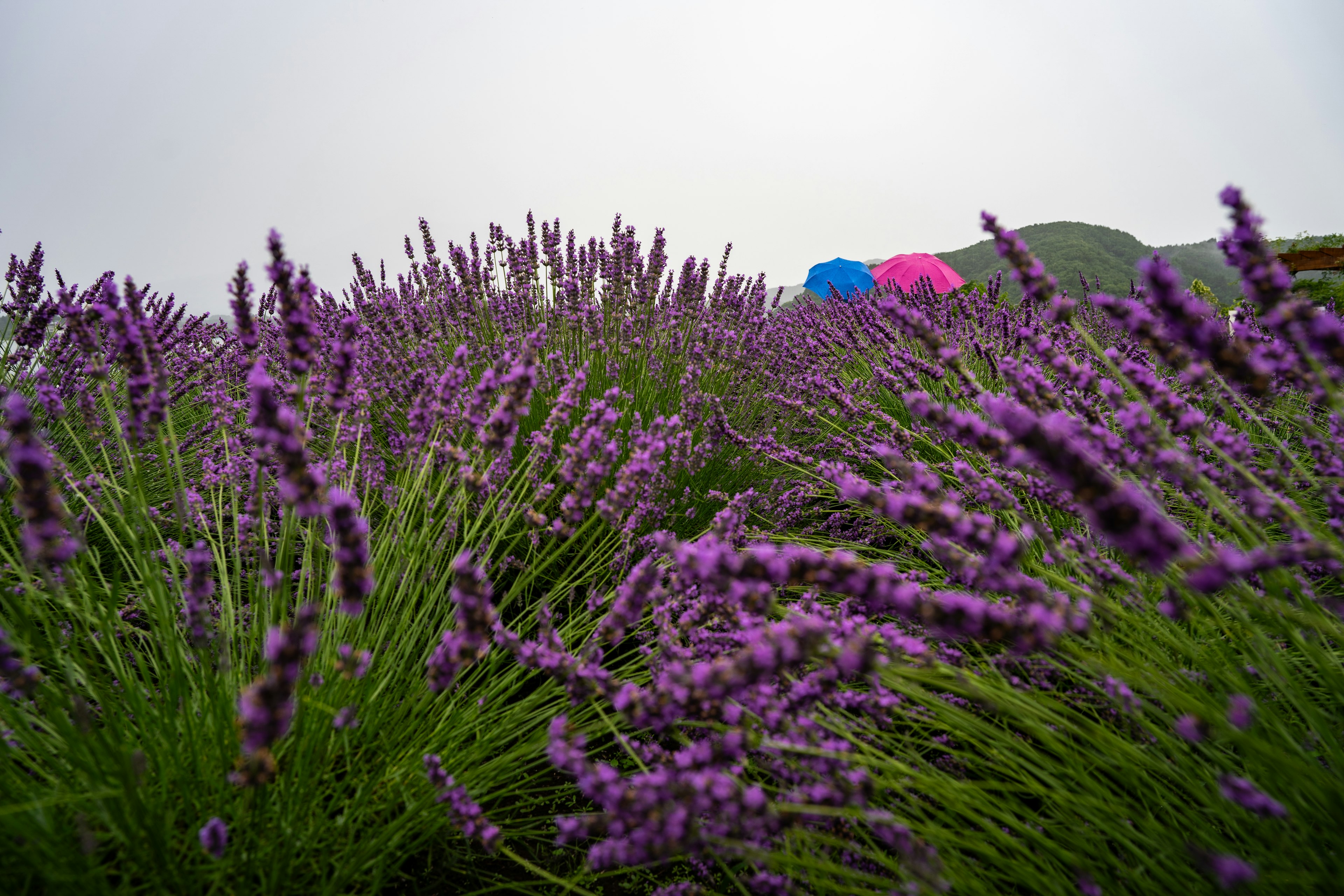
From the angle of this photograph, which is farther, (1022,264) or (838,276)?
(838,276)

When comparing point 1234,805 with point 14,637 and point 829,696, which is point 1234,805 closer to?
point 829,696

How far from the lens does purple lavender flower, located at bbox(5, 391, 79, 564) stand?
2.16ft

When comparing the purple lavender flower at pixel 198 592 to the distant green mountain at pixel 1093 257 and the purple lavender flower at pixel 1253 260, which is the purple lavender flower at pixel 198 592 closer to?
the purple lavender flower at pixel 1253 260

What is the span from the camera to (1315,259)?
8883mm

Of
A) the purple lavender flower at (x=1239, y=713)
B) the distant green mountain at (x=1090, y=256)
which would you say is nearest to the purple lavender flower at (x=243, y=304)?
the purple lavender flower at (x=1239, y=713)

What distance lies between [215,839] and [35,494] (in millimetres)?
524

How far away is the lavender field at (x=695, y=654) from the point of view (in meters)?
0.74

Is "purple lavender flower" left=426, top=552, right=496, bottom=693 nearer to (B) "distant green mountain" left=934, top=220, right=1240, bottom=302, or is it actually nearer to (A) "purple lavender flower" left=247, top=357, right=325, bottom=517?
(A) "purple lavender flower" left=247, top=357, right=325, bottom=517

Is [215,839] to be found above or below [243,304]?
below

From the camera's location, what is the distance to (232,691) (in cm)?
126

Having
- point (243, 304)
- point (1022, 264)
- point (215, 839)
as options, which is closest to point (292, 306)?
point (243, 304)

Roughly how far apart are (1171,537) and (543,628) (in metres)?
0.93

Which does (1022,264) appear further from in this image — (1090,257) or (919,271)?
(1090,257)

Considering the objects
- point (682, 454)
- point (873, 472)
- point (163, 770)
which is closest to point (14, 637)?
point (163, 770)
